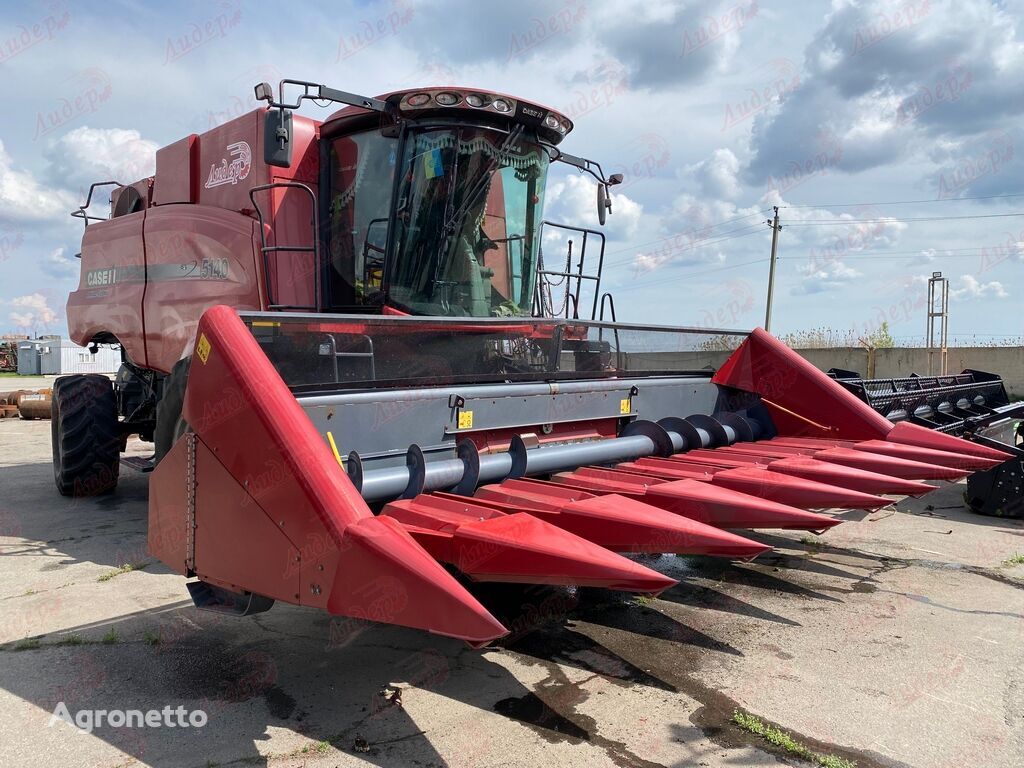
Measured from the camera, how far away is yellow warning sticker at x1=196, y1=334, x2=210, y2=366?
9.13 feet

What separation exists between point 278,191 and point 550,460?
2.84 meters

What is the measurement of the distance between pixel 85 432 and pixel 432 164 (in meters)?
3.83

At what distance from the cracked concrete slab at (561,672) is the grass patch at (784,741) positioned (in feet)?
0.13

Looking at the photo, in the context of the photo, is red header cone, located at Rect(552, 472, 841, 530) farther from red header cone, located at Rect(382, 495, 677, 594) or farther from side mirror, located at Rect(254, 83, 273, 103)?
side mirror, located at Rect(254, 83, 273, 103)

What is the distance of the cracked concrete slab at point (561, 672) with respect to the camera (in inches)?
95.7

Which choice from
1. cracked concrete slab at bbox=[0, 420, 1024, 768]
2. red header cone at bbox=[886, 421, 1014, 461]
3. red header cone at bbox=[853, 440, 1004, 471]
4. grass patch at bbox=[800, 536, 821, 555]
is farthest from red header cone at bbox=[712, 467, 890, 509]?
grass patch at bbox=[800, 536, 821, 555]

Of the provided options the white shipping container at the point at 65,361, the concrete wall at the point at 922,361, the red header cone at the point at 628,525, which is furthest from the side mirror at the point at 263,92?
the white shipping container at the point at 65,361

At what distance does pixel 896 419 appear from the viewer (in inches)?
232

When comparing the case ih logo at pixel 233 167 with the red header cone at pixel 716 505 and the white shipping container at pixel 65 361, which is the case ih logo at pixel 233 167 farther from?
the white shipping container at pixel 65 361

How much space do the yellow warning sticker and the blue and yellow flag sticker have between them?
221cm

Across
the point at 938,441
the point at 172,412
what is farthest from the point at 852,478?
the point at 172,412

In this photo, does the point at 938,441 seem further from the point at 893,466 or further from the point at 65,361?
the point at 65,361

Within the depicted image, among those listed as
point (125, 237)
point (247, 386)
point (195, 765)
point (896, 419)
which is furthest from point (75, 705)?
point (896, 419)

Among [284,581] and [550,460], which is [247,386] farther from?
[550,460]
